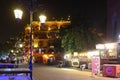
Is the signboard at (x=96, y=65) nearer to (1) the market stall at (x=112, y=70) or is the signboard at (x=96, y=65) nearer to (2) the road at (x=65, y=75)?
(1) the market stall at (x=112, y=70)

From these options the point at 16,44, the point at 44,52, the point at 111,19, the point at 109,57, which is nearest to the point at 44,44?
the point at 44,52

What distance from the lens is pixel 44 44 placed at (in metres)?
127

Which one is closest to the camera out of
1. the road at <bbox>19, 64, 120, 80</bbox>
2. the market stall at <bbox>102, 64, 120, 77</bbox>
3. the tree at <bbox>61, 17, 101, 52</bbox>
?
the road at <bbox>19, 64, 120, 80</bbox>

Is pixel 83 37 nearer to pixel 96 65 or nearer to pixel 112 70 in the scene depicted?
pixel 96 65

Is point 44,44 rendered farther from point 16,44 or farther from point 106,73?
point 106,73

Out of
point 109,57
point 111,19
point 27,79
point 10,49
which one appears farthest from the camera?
point 10,49

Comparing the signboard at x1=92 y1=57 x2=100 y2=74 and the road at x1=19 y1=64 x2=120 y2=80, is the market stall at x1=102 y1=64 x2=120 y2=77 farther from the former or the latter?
the road at x1=19 y1=64 x2=120 y2=80

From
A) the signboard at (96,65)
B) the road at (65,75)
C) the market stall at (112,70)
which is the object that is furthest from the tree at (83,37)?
the market stall at (112,70)

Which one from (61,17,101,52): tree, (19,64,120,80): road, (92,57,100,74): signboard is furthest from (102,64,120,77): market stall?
(61,17,101,52): tree

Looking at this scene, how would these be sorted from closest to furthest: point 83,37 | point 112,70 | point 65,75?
point 112,70 < point 65,75 < point 83,37

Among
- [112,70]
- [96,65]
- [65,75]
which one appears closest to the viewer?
[112,70]

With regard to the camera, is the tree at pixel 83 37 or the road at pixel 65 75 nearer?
the road at pixel 65 75

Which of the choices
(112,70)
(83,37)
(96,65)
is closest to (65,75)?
(96,65)

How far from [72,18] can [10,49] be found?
45329 millimetres
